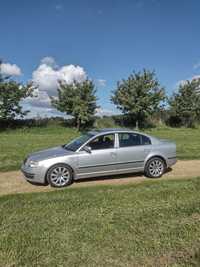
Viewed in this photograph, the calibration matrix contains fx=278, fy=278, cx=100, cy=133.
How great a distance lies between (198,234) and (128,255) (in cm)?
130

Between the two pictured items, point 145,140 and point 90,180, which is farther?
point 145,140

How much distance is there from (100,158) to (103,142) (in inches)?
21.0

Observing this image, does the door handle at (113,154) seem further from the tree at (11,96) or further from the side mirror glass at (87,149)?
the tree at (11,96)

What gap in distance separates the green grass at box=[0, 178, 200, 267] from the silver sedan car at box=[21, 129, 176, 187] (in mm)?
937

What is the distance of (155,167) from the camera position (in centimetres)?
852

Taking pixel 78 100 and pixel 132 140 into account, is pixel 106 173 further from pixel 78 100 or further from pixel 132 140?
pixel 78 100

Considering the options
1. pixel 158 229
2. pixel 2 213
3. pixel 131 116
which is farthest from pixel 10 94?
pixel 158 229

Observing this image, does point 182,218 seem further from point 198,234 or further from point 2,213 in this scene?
point 2,213

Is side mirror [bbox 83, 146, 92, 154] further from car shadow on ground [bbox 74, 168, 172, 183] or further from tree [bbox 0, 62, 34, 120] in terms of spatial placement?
tree [bbox 0, 62, 34, 120]

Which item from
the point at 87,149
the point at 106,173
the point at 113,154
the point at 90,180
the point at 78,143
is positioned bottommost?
the point at 90,180

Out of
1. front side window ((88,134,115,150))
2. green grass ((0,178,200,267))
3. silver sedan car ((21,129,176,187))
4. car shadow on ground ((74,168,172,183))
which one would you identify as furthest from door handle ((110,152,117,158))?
green grass ((0,178,200,267))

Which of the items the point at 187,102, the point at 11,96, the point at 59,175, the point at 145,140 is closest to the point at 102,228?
the point at 59,175

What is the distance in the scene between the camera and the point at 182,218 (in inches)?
196

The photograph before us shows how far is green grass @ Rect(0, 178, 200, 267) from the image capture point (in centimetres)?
371
